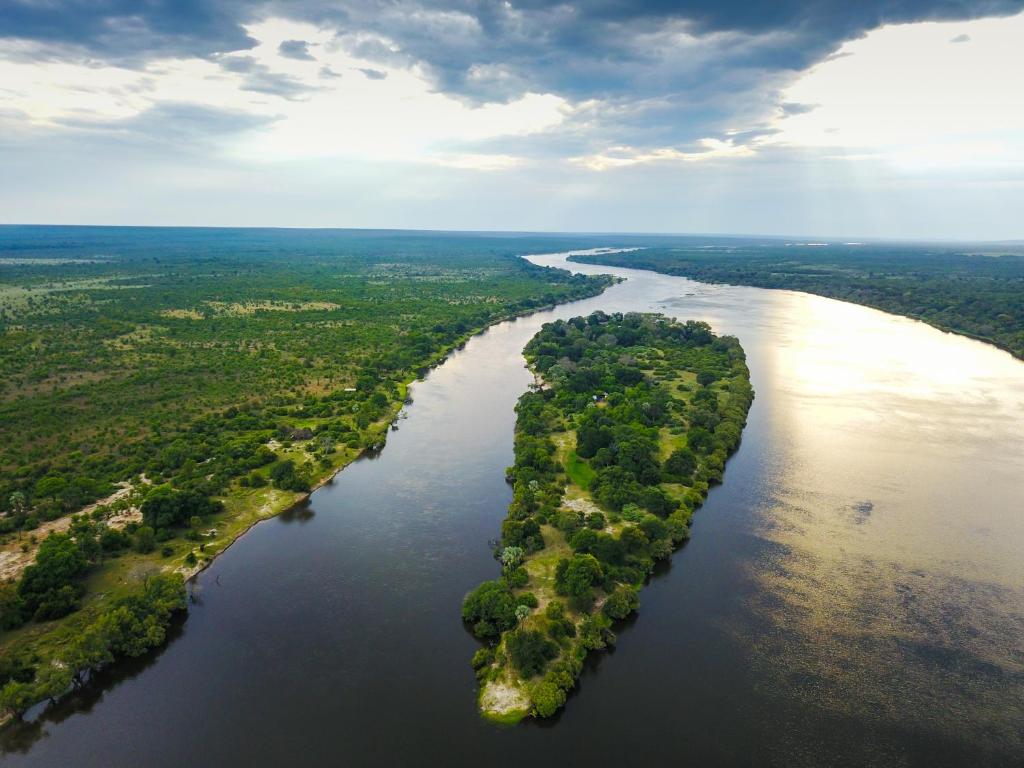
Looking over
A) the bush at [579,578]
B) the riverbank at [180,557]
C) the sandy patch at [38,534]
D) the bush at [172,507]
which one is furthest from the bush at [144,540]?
the bush at [579,578]

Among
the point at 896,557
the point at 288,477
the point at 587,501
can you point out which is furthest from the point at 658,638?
the point at 288,477

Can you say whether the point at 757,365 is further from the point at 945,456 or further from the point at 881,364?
the point at 945,456

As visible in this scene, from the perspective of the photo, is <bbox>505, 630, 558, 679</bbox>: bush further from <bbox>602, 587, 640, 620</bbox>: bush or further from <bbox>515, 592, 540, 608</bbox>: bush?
<bbox>602, 587, 640, 620</bbox>: bush

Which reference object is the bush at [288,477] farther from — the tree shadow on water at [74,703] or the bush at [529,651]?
the bush at [529,651]

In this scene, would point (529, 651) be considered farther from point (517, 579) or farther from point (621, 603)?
point (621, 603)

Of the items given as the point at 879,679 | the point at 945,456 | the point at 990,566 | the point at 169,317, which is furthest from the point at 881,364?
the point at 169,317

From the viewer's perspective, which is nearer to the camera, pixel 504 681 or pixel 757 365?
pixel 504 681
